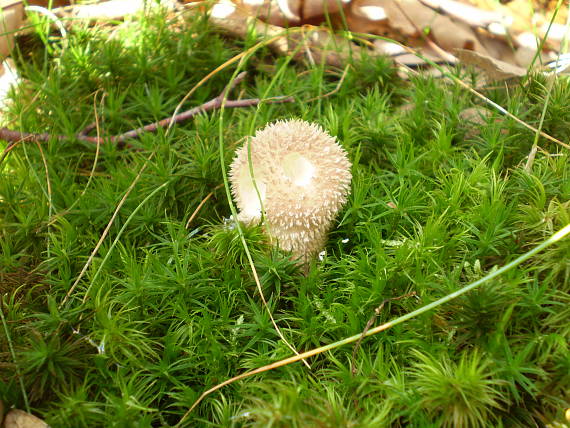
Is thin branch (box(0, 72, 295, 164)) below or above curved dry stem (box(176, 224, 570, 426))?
above

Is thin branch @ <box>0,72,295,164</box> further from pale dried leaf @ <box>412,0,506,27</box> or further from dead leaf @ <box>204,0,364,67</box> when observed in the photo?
pale dried leaf @ <box>412,0,506,27</box>

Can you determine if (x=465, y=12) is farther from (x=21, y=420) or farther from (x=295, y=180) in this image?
(x=21, y=420)

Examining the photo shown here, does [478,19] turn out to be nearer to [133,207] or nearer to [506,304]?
[506,304]

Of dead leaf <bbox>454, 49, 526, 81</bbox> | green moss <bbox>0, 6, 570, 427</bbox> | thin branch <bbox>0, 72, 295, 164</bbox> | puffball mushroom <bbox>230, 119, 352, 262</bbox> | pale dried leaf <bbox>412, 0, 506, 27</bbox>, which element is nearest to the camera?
green moss <bbox>0, 6, 570, 427</bbox>

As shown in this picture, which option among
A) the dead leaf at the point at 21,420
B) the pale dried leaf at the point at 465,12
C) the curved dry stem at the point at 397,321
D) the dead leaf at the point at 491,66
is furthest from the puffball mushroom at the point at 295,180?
the pale dried leaf at the point at 465,12

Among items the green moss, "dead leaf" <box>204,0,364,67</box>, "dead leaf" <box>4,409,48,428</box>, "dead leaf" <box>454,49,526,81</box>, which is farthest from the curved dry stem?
"dead leaf" <box>204,0,364,67</box>

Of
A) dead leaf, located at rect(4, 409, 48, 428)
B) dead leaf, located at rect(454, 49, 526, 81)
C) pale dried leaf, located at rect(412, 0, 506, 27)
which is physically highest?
pale dried leaf, located at rect(412, 0, 506, 27)

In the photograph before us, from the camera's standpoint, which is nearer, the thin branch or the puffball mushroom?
the puffball mushroom
